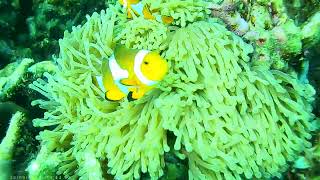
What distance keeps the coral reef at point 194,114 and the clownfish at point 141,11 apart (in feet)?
0.14

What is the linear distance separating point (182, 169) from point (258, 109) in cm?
57

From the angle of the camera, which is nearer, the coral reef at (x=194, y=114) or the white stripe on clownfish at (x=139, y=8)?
the coral reef at (x=194, y=114)

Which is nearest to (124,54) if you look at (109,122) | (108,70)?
(108,70)

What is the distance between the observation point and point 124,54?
2.04 meters

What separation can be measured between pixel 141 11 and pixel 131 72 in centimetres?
59

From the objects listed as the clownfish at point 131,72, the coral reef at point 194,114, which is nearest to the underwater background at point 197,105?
the coral reef at point 194,114

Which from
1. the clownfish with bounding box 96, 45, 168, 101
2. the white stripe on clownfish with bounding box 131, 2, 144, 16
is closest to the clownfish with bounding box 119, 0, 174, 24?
the white stripe on clownfish with bounding box 131, 2, 144, 16

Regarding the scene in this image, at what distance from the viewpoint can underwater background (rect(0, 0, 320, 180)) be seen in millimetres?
2080

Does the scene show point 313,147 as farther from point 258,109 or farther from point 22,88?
point 22,88

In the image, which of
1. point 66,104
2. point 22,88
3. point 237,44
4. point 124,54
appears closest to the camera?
point 124,54

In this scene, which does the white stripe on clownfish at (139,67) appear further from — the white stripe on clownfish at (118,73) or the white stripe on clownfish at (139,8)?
the white stripe on clownfish at (139,8)

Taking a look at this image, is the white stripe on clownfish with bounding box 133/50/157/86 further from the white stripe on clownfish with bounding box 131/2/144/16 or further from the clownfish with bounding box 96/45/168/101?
the white stripe on clownfish with bounding box 131/2/144/16

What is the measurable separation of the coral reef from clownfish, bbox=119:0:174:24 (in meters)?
0.04

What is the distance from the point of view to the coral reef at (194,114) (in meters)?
2.07
